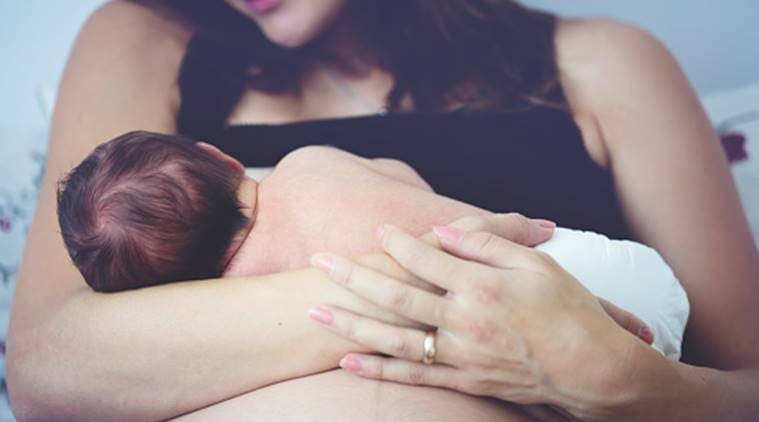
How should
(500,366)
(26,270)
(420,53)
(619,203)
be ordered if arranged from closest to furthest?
(500,366), (26,270), (619,203), (420,53)

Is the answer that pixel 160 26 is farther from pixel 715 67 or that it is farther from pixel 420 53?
pixel 715 67

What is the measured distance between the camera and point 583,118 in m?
0.83

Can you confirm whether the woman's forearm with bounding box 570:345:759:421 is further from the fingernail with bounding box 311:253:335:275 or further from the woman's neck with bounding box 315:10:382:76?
the woman's neck with bounding box 315:10:382:76

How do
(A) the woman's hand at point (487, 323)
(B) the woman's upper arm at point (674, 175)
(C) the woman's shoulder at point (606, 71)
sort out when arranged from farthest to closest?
(C) the woman's shoulder at point (606, 71) → (B) the woman's upper arm at point (674, 175) → (A) the woman's hand at point (487, 323)

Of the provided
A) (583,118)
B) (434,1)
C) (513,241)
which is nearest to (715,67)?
(583,118)

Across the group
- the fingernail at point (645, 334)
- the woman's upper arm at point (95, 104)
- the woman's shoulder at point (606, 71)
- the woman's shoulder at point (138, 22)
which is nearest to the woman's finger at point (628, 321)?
the fingernail at point (645, 334)

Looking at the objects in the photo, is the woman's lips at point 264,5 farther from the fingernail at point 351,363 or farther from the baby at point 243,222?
the fingernail at point 351,363

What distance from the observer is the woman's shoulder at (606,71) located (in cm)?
81

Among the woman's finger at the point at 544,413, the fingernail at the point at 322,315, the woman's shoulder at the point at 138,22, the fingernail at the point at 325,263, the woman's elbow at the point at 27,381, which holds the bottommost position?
the woman's elbow at the point at 27,381

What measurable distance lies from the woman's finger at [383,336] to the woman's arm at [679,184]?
24cm

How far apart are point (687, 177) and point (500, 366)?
0.39 metres

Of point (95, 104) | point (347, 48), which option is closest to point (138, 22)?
point (95, 104)

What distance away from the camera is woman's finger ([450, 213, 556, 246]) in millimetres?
529

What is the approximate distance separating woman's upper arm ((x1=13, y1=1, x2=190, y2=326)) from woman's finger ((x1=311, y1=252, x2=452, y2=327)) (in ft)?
0.93
